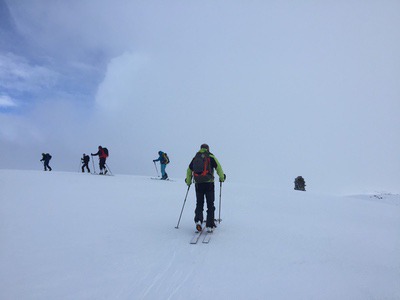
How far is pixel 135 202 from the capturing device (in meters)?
12.1

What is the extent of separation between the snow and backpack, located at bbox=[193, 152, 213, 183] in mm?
1645

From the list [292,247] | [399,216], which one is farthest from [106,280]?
[399,216]

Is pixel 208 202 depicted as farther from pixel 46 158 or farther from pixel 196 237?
pixel 46 158

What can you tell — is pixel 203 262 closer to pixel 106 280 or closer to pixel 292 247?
pixel 106 280

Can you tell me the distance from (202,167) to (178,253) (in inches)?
97.9

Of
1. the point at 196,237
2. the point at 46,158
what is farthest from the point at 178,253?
the point at 46,158

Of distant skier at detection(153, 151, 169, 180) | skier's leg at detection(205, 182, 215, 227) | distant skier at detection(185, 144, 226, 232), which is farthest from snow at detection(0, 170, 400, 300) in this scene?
distant skier at detection(153, 151, 169, 180)

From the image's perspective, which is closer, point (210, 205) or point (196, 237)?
point (196, 237)

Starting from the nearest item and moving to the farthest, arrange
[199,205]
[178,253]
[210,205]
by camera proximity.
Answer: [178,253] → [210,205] → [199,205]

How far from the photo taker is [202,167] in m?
7.93

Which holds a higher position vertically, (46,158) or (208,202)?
(46,158)

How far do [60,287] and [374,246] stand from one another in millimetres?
8026

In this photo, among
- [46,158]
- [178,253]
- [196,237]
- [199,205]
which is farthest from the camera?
[46,158]

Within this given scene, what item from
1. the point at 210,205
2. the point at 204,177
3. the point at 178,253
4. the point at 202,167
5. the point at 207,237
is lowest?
the point at 178,253
